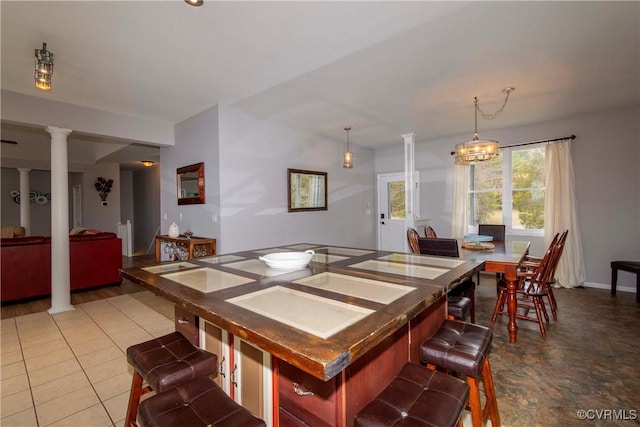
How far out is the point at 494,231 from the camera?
4180 millimetres

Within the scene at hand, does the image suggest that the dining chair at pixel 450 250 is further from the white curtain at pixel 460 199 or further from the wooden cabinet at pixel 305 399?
the white curtain at pixel 460 199

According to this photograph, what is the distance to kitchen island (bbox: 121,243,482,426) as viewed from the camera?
0.80 metres

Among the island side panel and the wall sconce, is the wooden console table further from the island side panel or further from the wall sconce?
the island side panel

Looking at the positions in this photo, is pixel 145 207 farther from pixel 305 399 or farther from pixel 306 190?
pixel 305 399

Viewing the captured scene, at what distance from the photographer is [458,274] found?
1437 mm

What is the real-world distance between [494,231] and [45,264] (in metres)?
6.26

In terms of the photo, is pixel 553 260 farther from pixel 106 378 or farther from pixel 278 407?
pixel 106 378

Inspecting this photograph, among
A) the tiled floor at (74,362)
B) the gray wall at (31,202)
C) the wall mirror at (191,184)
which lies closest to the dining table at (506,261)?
the tiled floor at (74,362)

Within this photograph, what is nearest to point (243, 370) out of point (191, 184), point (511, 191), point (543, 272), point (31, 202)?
point (543, 272)

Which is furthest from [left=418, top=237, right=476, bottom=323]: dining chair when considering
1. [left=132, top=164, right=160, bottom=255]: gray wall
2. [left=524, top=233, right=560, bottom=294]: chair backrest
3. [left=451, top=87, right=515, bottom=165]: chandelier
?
[left=132, top=164, right=160, bottom=255]: gray wall

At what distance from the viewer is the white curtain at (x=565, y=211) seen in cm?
421

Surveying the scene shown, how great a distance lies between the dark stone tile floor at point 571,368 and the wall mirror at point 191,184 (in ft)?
12.4

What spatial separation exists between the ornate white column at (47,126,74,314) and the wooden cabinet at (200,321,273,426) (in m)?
3.07

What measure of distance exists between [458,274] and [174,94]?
3.49 metres
